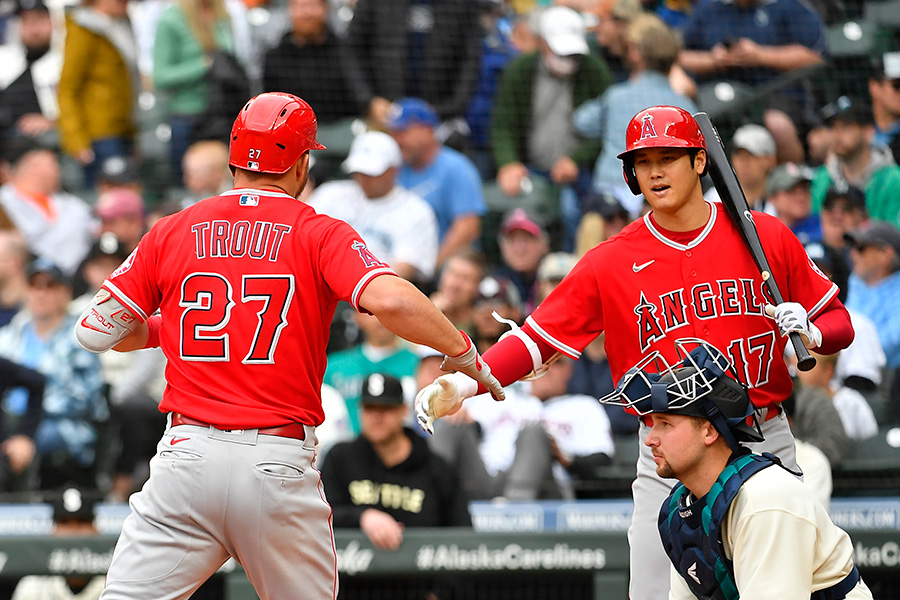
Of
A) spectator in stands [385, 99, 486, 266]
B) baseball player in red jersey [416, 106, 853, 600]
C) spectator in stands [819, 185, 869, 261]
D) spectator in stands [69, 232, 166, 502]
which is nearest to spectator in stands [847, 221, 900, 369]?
spectator in stands [819, 185, 869, 261]

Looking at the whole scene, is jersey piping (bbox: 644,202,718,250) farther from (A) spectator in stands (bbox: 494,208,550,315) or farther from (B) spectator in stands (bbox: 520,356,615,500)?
(A) spectator in stands (bbox: 494,208,550,315)

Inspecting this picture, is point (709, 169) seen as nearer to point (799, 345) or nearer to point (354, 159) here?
point (799, 345)

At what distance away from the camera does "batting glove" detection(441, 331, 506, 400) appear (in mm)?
3393

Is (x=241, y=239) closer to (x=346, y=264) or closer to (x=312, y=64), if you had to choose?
(x=346, y=264)

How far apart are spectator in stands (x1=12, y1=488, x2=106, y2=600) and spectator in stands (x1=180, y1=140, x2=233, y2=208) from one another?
2.66 meters

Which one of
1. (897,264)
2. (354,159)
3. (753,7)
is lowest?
(897,264)

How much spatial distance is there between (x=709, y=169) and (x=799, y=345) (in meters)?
0.68

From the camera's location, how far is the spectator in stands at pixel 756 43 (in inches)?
322

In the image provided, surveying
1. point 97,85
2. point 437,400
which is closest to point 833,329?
point 437,400

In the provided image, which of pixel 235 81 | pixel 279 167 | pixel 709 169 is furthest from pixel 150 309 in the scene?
pixel 235 81

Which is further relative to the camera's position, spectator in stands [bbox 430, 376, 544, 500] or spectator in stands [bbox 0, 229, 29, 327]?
spectator in stands [bbox 0, 229, 29, 327]

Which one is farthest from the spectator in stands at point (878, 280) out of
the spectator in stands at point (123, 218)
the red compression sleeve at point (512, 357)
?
the spectator in stands at point (123, 218)

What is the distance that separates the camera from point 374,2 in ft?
29.0

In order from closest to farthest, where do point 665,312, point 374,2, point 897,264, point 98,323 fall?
1. point 98,323
2. point 665,312
3. point 897,264
4. point 374,2
